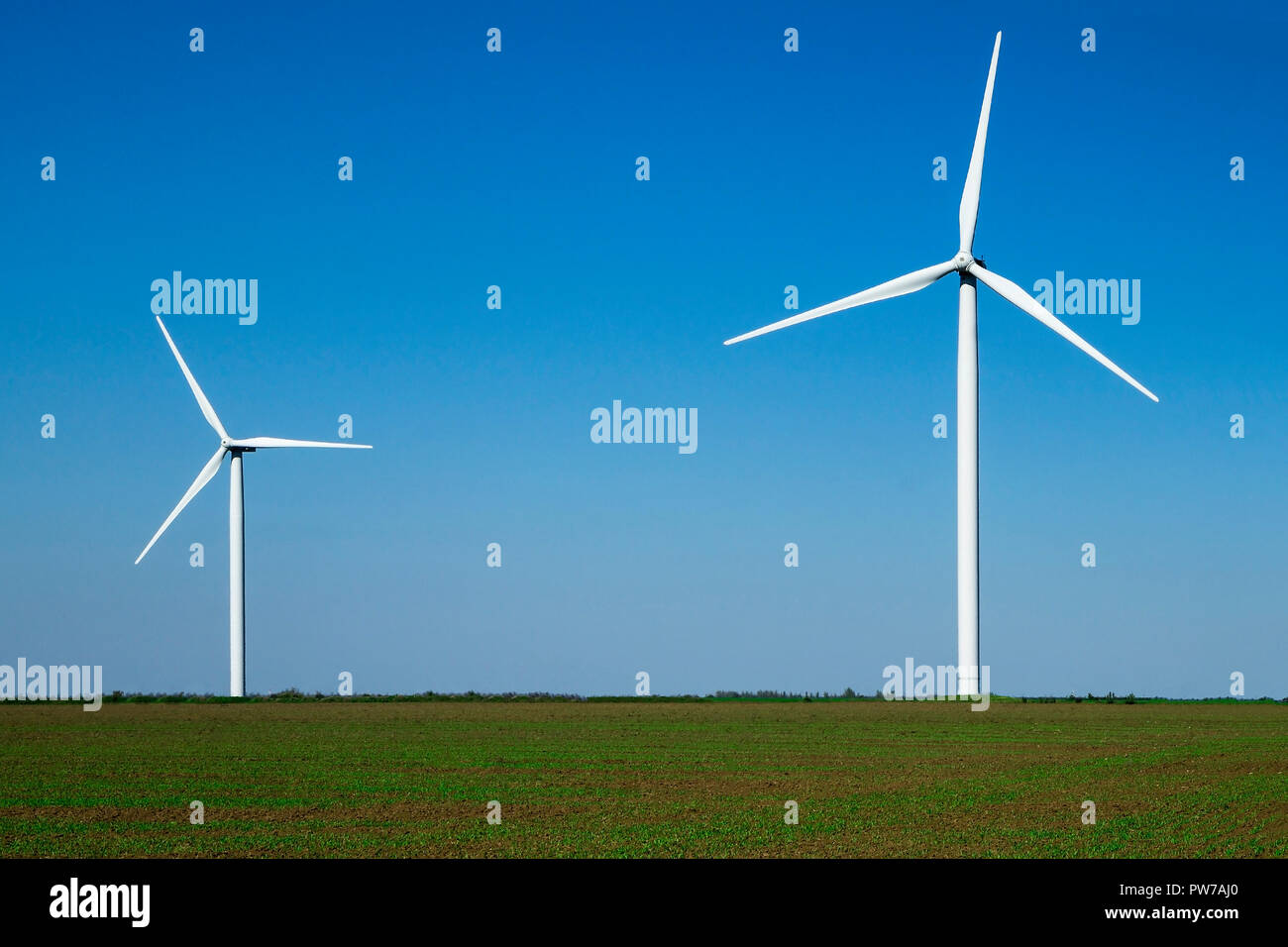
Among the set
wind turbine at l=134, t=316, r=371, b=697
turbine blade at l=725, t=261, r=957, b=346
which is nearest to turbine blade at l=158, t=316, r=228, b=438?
wind turbine at l=134, t=316, r=371, b=697

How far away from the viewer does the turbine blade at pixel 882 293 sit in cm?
6359

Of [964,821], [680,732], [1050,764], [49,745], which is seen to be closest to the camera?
[964,821]

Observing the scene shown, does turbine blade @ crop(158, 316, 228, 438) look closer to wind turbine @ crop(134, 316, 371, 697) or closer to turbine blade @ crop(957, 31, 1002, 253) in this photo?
wind turbine @ crop(134, 316, 371, 697)

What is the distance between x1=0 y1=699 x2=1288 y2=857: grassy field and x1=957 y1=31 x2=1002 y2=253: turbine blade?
23.4 meters

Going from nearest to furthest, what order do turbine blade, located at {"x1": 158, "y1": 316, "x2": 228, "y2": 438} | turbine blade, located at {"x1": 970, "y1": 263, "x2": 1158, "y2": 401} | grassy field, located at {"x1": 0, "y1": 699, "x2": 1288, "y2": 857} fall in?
grassy field, located at {"x1": 0, "y1": 699, "x2": 1288, "y2": 857} < turbine blade, located at {"x1": 970, "y1": 263, "x2": 1158, "y2": 401} < turbine blade, located at {"x1": 158, "y1": 316, "x2": 228, "y2": 438}

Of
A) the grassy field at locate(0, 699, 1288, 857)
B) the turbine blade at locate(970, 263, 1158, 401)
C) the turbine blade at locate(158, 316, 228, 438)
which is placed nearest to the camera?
the grassy field at locate(0, 699, 1288, 857)

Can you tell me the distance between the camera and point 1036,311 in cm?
6359

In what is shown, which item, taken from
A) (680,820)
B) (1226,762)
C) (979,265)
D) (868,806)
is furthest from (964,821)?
(979,265)

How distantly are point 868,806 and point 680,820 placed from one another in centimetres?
486

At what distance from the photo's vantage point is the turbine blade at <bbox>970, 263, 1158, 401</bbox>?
56.8m

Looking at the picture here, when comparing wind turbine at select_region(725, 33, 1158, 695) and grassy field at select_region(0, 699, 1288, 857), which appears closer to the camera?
grassy field at select_region(0, 699, 1288, 857)

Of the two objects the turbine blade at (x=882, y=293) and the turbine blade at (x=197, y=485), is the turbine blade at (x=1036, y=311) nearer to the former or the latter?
the turbine blade at (x=882, y=293)
